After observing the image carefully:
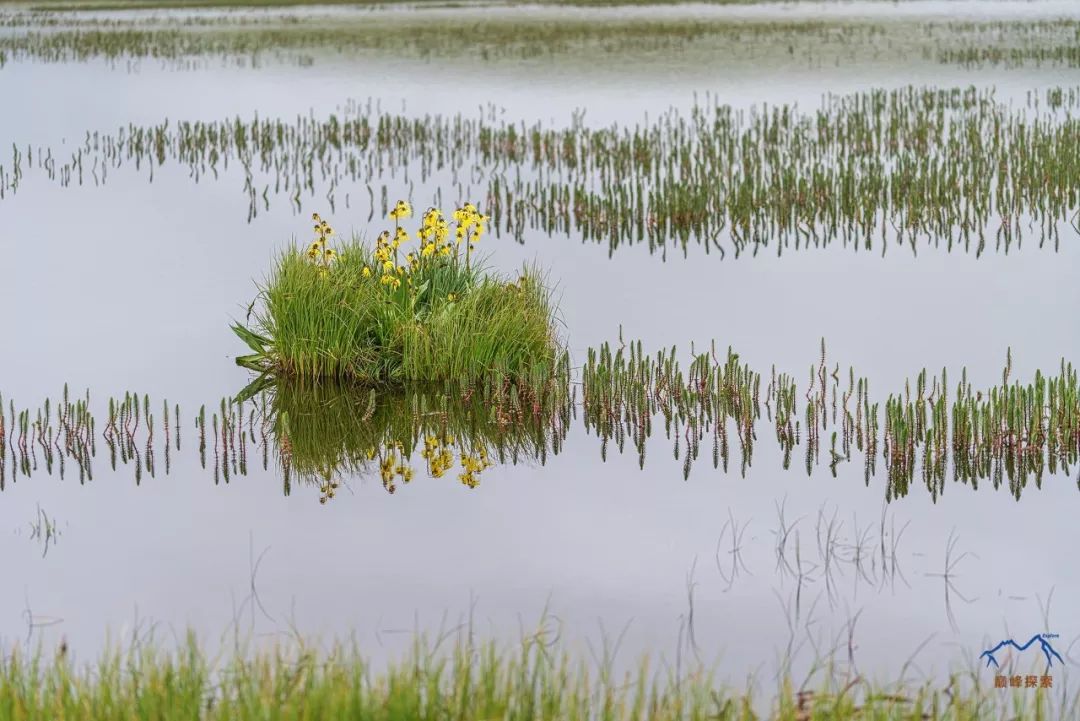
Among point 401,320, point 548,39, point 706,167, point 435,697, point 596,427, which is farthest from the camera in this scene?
point 548,39

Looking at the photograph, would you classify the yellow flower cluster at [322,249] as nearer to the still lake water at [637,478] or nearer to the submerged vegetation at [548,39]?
the still lake water at [637,478]

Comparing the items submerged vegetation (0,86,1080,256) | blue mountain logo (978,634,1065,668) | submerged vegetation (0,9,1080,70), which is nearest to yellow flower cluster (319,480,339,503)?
blue mountain logo (978,634,1065,668)

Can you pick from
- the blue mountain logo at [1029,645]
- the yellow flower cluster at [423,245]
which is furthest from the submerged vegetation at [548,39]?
the blue mountain logo at [1029,645]

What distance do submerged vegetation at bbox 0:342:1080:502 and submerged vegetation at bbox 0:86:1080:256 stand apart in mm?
4841

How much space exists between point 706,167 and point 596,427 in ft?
29.9

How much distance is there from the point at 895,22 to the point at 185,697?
35.9 metres

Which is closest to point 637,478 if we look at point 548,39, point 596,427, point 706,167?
point 596,427

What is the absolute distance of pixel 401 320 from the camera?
31.4 feet

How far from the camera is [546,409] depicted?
28.4 feet

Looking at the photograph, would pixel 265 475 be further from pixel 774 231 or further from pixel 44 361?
pixel 774 231

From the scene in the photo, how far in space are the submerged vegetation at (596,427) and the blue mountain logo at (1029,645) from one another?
166 cm

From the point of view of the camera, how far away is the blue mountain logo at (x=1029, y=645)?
5.56m

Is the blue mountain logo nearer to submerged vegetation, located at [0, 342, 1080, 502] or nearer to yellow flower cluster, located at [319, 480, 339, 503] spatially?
submerged vegetation, located at [0, 342, 1080, 502]

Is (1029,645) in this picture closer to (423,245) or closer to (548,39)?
(423,245)
